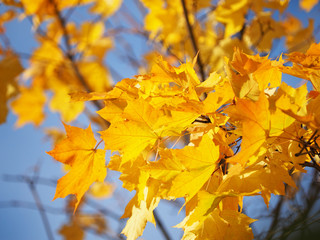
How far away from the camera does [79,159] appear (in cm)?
47

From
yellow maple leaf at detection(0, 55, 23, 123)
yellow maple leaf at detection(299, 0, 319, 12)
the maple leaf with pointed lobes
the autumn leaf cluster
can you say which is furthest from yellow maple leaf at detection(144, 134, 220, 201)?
yellow maple leaf at detection(299, 0, 319, 12)

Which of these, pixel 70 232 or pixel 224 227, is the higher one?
pixel 70 232

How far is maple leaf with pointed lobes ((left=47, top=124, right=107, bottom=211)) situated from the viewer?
17.7 inches

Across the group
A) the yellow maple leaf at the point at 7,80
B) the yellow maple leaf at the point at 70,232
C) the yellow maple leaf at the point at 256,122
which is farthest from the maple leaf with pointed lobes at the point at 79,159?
the yellow maple leaf at the point at 70,232

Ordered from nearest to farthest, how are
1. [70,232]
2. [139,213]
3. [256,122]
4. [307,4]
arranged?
[256,122] → [139,213] → [307,4] → [70,232]

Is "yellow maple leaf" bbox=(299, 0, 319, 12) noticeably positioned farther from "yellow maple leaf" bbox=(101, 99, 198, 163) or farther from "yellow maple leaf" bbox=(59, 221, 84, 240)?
"yellow maple leaf" bbox=(59, 221, 84, 240)

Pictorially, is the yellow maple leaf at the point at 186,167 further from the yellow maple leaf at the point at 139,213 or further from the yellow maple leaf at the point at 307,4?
the yellow maple leaf at the point at 307,4

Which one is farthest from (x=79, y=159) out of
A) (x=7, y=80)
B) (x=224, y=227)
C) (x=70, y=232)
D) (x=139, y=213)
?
(x=70, y=232)

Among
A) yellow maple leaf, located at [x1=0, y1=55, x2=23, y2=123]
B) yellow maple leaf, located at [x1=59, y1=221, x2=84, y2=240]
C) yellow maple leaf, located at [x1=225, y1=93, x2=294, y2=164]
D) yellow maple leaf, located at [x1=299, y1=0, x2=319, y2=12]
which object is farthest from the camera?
yellow maple leaf, located at [x1=59, y1=221, x2=84, y2=240]

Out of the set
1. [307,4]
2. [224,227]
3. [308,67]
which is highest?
[307,4]

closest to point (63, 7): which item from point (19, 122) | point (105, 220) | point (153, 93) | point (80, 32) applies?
point (80, 32)

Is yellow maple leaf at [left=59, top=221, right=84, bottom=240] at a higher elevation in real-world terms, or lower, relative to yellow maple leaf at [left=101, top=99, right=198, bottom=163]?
higher

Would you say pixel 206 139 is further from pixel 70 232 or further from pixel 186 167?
pixel 70 232

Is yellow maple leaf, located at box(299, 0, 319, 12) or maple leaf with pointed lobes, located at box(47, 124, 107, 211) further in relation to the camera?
yellow maple leaf, located at box(299, 0, 319, 12)
